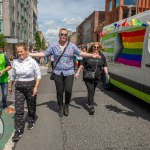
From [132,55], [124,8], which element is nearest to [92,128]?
[132,55]

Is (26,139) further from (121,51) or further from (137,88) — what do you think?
(121,51)

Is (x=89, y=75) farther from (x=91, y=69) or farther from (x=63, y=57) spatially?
(x=63, y=57)

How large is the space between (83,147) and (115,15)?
5288cm

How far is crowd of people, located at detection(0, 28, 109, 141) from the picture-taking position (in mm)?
4629

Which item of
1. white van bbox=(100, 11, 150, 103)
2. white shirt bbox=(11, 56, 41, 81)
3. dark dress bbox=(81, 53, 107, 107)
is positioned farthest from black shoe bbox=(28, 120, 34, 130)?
white van bbox=(100, 11, 150, 103)

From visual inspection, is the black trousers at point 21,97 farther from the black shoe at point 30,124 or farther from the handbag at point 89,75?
the handbag at point 89,75

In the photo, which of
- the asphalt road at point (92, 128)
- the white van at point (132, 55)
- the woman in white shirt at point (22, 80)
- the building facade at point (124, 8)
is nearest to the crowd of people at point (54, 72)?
the woman in white shirt at point (22, 80)

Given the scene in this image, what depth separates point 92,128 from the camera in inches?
201

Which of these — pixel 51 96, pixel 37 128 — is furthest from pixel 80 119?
pixel 51 96

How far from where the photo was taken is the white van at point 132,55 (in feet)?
19.8

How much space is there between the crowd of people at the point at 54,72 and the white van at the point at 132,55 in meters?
0.93

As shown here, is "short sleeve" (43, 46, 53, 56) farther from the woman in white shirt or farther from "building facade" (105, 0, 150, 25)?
"building facade" (105, 0, 150, 25)

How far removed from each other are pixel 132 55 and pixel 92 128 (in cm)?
271

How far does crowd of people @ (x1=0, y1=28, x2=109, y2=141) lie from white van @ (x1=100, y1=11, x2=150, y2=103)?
93 cm
